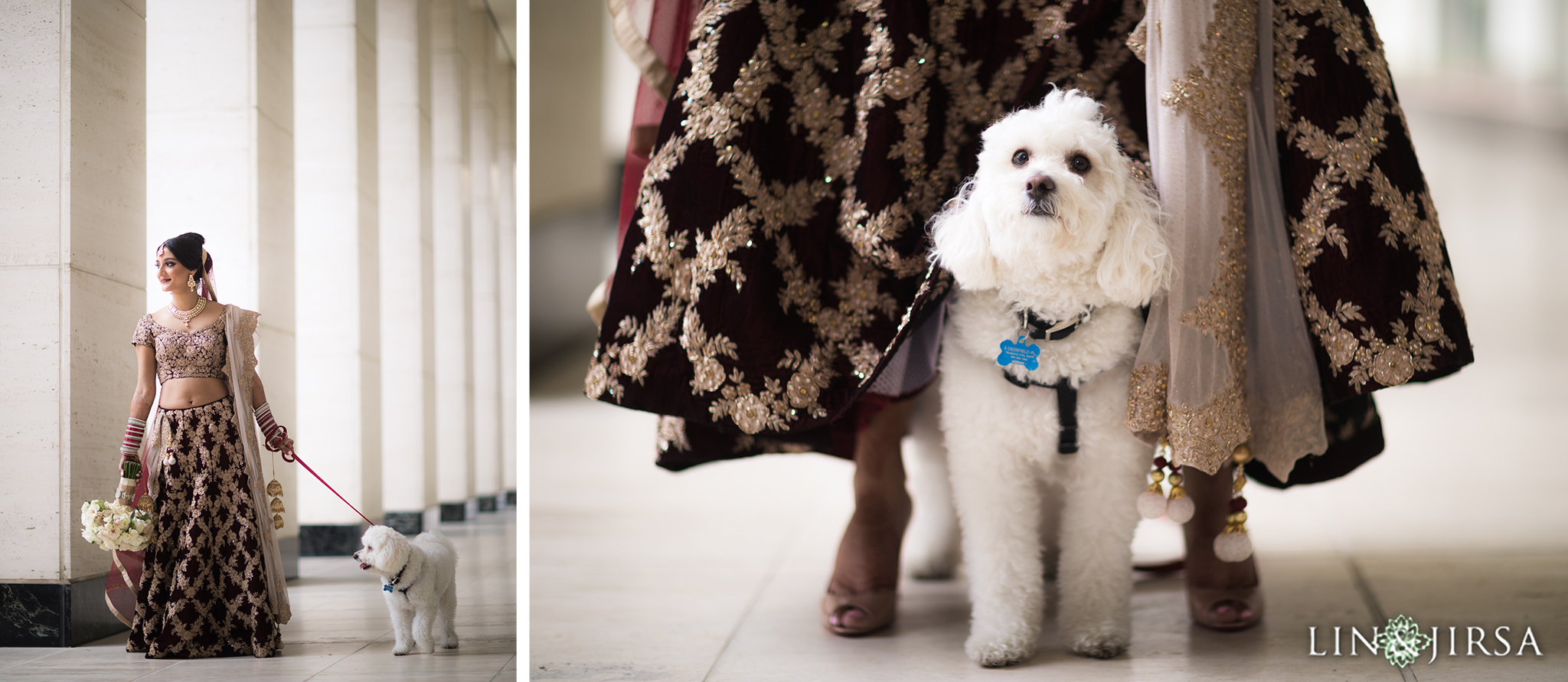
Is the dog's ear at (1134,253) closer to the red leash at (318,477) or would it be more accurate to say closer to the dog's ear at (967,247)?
the dog's ear at (967,247)

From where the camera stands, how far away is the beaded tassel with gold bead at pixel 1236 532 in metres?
1.45

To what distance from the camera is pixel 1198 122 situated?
135 cm

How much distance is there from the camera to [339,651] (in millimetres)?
1248

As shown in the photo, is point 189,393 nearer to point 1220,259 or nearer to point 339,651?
point 339,651

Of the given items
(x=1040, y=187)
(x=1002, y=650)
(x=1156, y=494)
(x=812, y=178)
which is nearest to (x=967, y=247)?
(x=1040, y=187)

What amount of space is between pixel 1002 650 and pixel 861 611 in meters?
0.31

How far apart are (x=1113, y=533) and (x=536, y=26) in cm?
772

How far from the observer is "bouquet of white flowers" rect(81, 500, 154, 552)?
1.22 meters

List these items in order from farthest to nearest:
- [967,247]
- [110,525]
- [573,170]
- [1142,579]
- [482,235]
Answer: [573,170]
[1142,579]
[482,235]
[967,247]
[110,525]

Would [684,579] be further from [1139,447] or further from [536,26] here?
[536,26]

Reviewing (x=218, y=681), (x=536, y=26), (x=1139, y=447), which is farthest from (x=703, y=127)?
(x=536, y=26)

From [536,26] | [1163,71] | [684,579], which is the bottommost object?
[684,579]

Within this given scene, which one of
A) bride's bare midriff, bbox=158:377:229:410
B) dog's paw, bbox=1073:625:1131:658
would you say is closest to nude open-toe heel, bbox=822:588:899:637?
dog's paw, bbox=1073:625:1131:658

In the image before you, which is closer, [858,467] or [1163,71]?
[1163,71]
